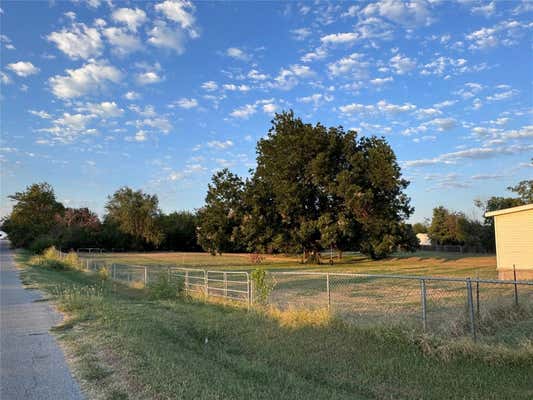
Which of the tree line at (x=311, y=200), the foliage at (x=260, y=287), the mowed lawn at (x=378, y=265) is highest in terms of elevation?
the tree line at (x=311, y=200)

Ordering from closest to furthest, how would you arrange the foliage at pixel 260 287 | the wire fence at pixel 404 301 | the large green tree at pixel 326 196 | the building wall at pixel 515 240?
the wire fence at pixel 404 301 → the foliage at pixel 260 287 → the building wall at pixel 515 240 → the large green tree at pixel 326 196

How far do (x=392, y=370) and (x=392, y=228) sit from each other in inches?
1289

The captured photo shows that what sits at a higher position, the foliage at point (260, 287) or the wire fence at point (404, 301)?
the foliage at point (260, 287)

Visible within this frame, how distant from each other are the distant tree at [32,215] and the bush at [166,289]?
63.4 meters

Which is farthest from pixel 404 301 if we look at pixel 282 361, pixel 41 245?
pixel 41 245

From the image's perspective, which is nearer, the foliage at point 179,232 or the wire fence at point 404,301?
the wire fence at point 404,301

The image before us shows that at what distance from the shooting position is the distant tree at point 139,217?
7594cm

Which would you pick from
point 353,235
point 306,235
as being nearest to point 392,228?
point 353,235

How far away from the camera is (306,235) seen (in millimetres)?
37875

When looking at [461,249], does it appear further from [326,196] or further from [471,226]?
[326,196]

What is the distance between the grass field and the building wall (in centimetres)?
1796

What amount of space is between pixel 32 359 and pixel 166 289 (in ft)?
26.6

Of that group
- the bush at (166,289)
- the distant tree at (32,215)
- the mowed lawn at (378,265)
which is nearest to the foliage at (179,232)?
the distant tree at (32,215)

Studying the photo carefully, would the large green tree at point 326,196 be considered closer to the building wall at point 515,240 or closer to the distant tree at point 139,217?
the building wall at point 515,240
